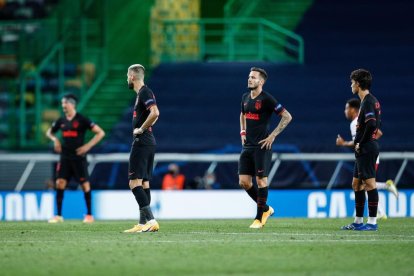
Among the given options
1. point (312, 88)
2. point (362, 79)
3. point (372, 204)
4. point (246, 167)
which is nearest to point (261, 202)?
point (246, 167)

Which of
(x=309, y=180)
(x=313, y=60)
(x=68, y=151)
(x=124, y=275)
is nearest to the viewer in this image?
(x=124, y=275)

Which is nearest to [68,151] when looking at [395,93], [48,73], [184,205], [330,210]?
[184,205]

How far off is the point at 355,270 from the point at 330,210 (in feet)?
42.9

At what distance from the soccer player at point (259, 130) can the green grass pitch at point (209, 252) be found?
2.54 feet

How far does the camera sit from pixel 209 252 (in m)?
10.8

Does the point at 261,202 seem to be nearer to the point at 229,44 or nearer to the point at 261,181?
the point at 261,181

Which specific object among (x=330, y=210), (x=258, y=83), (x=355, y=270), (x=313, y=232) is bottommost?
(x=330, y=210)

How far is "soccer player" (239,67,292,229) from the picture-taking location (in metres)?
14.8

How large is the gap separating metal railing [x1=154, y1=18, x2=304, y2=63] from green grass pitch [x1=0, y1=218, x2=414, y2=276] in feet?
50.7

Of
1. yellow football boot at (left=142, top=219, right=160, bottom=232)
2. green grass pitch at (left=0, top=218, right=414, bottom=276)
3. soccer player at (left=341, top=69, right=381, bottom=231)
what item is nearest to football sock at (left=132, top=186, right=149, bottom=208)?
yellow football boot at (left=142, top=219, right=160, bottom=232)

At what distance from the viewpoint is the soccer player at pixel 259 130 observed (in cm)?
1477

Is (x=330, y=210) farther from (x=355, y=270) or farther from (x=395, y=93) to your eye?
(x=355, y=270)

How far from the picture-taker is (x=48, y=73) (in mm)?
27484

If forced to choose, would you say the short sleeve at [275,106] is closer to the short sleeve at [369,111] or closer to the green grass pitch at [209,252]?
the short sleeve at [369,111]
